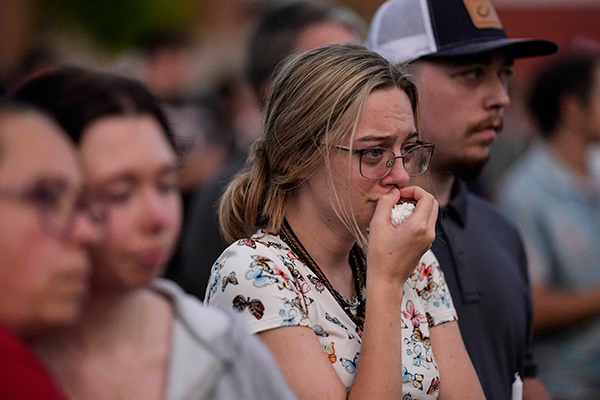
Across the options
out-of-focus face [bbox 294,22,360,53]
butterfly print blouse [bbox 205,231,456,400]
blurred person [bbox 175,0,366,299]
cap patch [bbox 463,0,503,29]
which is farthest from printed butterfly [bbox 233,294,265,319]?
out-of-focus face [bbox 294,22,360,53]

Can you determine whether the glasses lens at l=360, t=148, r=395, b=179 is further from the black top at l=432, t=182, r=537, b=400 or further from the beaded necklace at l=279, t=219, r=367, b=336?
the black top at l=432, t=182, r=537, b=400

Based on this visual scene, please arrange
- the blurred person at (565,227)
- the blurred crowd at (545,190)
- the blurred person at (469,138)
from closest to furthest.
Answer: the blurred person at (469,138) < the blurred crowd at (545,190) < the blurred person at (565,227)

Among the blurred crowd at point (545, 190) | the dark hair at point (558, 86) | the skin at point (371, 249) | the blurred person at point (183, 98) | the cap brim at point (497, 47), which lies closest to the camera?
the skin at point (371, 249)

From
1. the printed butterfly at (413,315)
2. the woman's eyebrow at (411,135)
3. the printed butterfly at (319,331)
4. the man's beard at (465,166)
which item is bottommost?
the printed butterfly at (413,315)

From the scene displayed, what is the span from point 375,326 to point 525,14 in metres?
12.4

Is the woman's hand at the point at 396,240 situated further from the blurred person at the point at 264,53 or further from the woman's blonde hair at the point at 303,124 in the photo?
the blurred person at the point at 264,53

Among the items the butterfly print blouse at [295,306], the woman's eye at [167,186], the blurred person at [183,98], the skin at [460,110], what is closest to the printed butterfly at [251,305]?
the butterfly print blouse at [295,306]

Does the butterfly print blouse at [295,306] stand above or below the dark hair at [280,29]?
below

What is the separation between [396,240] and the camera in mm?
1786

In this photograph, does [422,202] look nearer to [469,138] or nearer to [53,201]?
[469,138]

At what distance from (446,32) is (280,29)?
910 mm

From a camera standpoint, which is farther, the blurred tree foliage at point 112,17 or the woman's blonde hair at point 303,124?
the blurred tree foliage at point 112,17

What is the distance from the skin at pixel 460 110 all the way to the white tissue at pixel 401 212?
718 millimetres

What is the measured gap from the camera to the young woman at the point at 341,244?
1.69 m
